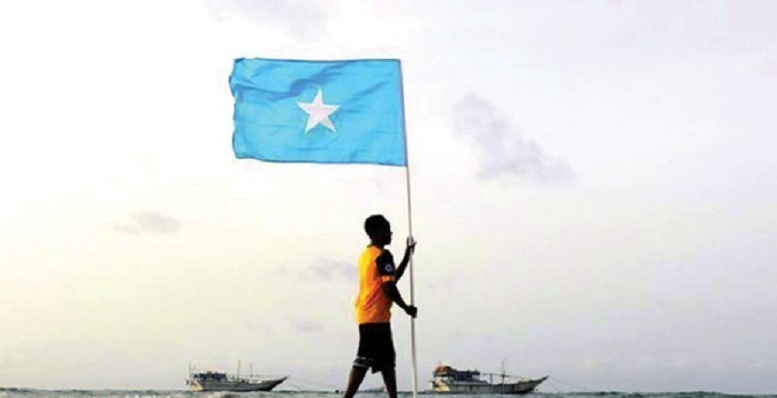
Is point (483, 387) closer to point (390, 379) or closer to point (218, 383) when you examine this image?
point (218, 383)

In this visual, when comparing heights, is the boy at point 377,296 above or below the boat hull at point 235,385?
below

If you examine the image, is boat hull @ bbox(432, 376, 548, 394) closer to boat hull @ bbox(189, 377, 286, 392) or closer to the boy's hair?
boat hull @ bbox(189, 377, 286, 392)

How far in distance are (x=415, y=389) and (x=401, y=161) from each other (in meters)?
2.34

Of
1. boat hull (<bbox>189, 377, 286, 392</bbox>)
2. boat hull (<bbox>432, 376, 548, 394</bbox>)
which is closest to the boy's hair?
boat hull (<bbox>432, 376, 548, 394</bbox>)

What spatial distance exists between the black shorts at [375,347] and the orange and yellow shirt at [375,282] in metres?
0.08

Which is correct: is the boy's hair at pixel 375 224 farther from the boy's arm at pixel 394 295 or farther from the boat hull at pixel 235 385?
the boat hull at pixel 235 385

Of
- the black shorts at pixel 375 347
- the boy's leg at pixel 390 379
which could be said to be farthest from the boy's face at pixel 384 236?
the boy's leg at pixel 390 379

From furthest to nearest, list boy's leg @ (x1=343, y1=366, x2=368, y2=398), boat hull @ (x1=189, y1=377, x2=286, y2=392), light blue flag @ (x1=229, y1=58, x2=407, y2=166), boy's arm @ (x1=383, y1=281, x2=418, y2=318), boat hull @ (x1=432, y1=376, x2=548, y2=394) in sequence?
boat hull @ (x1=189, y1=377, x2=286, y2=392)
boat hull @ (x1=432, y1=376, x2=548, y2=394)
light blue flag @ (x1=229, y1=58, x2=407, y2=166)
boy's leg @ (x1=343, y1=366, x2=368, y2=398)
boy's arm @ (x1=383, y1=281, x2=418, y2=318)

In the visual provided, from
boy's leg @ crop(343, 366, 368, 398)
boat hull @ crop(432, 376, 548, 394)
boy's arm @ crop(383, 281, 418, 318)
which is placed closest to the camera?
boy's arm @ crop(383, 281, 418, 318)

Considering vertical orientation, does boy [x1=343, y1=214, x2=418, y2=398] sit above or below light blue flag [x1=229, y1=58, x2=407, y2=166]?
below

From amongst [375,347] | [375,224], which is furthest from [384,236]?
[375,347]

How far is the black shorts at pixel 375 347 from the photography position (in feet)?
37.7

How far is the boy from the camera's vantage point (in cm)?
1138

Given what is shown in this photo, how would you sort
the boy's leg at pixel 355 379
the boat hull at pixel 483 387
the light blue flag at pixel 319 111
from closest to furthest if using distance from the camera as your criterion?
the boy's leg at pixel 355 379
the light blue flag at pixel 319 111
the boat hull at pixel 483 387
